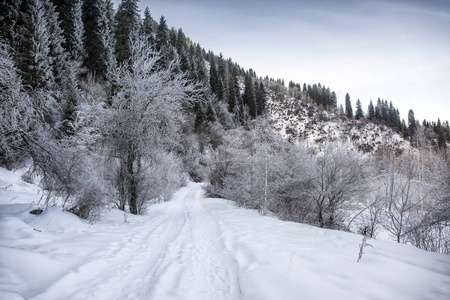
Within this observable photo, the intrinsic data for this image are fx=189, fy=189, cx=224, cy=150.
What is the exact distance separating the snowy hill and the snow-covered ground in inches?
2097

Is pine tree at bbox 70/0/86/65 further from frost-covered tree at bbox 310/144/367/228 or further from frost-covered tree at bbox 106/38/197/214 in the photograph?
frost-covered tree at bbox 310/144/367/228

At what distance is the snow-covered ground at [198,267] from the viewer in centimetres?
253

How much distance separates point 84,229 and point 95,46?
35882 millimetres

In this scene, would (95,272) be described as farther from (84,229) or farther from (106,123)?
(106,123)

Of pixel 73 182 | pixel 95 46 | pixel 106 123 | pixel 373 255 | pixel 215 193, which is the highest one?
pixel 95 46

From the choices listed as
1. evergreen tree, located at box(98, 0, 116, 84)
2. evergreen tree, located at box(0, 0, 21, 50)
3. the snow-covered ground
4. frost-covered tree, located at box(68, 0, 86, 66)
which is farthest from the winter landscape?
frost-covered tree, located at box(68, 0, 86, 66)

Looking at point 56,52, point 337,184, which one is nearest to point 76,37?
point 56,52

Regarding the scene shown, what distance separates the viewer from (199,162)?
41750 millimetres

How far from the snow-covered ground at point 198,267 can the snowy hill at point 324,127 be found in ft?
175

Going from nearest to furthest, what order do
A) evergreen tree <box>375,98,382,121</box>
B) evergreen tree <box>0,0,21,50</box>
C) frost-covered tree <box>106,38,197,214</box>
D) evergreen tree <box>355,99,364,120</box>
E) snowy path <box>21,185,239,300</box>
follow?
snowy path <box>21,185,239,300</box> < frost-covered tree <box>106,38,197,214</box> < evergreen tree <box>0,0,21,50</box> < evergreen tree <box>355,99,364,120</box> < evergreen tree <box>375,98,382,121</box>

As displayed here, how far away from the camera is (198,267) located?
12.6 ft

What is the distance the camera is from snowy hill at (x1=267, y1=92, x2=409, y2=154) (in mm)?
58812

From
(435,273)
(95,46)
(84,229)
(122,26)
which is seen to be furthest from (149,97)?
(95,46)

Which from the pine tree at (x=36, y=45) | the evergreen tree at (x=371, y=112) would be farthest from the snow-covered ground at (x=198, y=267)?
the evergreen tree at (x=371, y=112)
